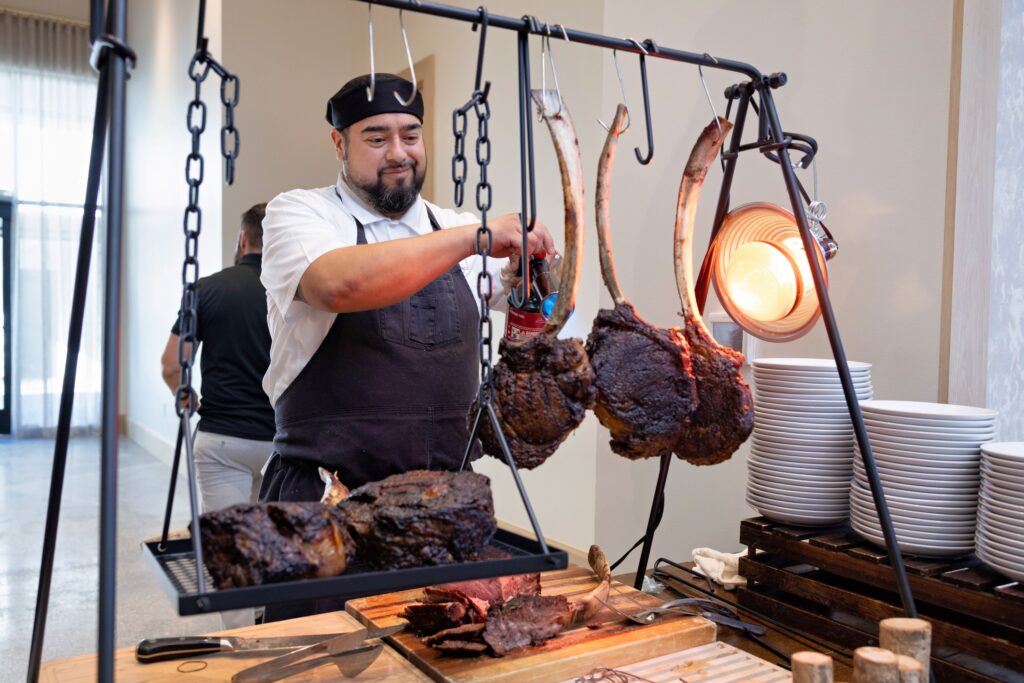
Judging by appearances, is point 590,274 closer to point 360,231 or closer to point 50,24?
point 360,231

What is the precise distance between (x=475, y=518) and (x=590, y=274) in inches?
109

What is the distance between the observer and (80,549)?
497 centimetres

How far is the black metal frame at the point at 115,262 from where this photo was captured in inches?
35.9

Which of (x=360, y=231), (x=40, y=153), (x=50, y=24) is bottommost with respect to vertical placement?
(x=360, y=231)

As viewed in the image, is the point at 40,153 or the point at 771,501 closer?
the point at 771,501

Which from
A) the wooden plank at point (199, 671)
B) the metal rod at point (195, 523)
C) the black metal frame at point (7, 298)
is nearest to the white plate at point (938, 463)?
the wooden plank at point (199, 671)

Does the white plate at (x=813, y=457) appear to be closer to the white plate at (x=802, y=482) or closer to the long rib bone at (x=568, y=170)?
the white plate at (x=802, y=482)

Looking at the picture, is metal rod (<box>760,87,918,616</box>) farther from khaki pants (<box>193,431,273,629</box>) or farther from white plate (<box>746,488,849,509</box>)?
khaki pants (<box>193,431,273,629</box>)

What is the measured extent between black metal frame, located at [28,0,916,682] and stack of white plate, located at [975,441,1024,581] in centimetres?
17

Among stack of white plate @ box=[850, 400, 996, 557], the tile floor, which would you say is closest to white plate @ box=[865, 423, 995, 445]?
stack of white plate @ box=[850, 400, 996, 557]

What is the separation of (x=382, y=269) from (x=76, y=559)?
408cm

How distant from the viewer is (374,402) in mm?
2051

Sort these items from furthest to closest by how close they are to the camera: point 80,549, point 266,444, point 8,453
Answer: point 8,453
point 80,549
point 266,444

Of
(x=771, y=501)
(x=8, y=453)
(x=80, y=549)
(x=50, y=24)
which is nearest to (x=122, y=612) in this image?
(x=80, y=549)
